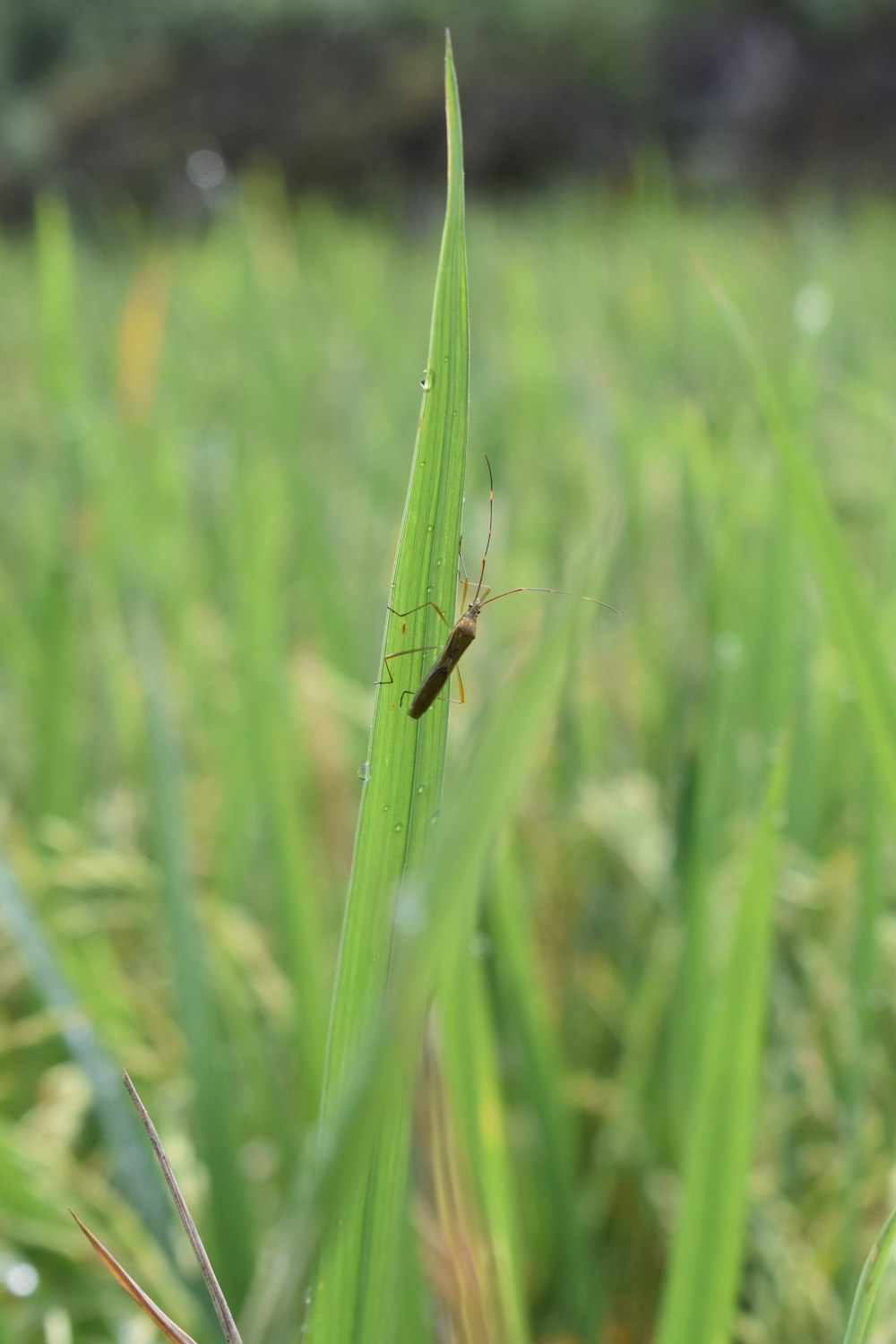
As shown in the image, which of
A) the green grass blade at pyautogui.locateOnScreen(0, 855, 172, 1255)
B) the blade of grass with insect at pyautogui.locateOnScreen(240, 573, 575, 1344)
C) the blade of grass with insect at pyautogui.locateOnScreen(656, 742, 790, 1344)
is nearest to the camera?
the blade of grass with insect at pyautogui.locateOnScreen(240, 573, 575, 1344)

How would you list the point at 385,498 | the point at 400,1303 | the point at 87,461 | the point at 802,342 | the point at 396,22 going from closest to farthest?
the point at 400,1303 < the point at 802,342 < the point at 87,461 < the point at 385,498 < the point at 396,22

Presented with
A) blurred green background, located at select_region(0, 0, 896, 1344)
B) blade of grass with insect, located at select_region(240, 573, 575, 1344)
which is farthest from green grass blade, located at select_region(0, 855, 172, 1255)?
blade of grass with insect, located at select_region(240, 573, 575, 1344)

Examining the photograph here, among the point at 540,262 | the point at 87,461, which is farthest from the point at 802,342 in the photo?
the point at 540,262

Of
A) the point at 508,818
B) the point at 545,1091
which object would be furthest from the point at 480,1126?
the point at 508,818

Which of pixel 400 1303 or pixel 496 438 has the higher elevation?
pixel 496 438

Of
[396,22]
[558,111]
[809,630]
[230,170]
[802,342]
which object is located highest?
[396,22]

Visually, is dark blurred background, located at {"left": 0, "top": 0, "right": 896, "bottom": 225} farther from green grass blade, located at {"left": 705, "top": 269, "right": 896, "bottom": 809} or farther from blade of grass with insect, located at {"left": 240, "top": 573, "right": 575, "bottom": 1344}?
blade of grass with insect, located at {"left": 240, "top": 573, "right": 575, "bottom": 1344}

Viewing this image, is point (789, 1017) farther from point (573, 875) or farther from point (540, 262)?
point (540, 262)
